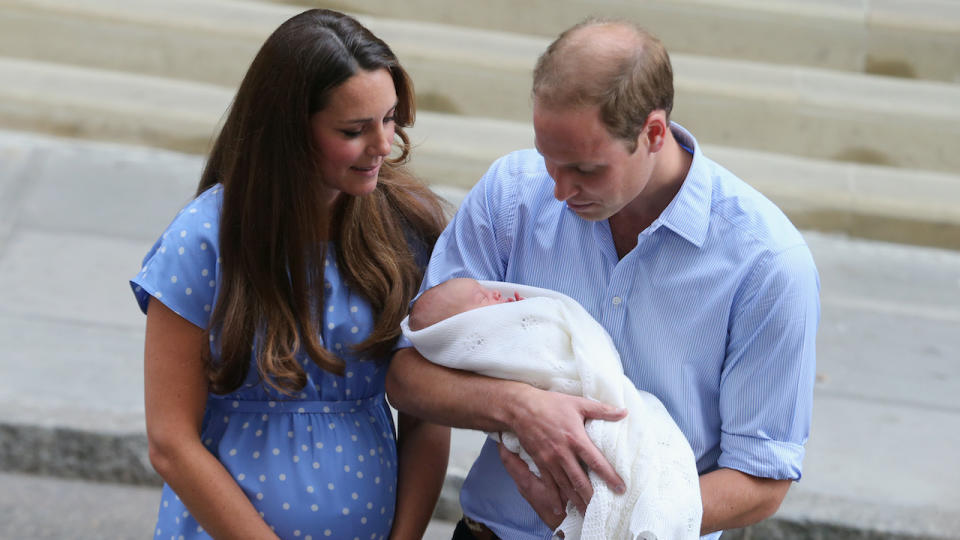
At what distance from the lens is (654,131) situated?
2295 mm

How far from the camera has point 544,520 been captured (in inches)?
93.4

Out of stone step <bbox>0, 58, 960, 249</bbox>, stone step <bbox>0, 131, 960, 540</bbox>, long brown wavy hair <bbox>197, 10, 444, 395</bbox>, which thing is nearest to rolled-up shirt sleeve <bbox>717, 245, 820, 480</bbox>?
long brown wavy hair <bbox>197, 10, 444, 395</bbox>

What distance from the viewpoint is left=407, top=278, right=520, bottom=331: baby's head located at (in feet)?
8.09

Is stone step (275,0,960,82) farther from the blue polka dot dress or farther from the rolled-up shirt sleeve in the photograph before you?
the rolled-up shirt sleeve

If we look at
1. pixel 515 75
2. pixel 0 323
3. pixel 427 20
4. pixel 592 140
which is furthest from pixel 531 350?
pixel 427 20

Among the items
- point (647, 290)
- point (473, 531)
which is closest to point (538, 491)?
point (473, 531)

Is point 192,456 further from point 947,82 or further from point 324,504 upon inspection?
point 947,82

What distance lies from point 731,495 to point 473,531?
0.63m

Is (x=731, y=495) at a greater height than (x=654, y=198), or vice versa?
(x=654, y=198)

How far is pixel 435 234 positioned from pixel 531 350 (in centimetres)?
→ 51

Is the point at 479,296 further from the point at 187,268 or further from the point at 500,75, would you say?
the point at 500,75

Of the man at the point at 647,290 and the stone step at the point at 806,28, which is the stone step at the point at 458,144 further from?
the man at the point at 647,290

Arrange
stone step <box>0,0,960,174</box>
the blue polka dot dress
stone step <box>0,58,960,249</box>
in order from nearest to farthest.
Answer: the blue polka dot dress → stone step <box>0,58,960,249</box> → stone step <box>0,0,960,174</box>

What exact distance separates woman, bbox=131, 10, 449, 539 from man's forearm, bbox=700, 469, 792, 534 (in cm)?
75
